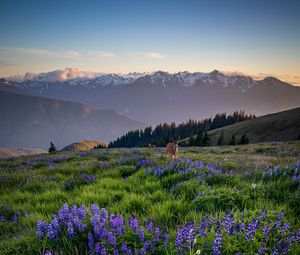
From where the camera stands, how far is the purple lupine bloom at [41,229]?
3.29 m

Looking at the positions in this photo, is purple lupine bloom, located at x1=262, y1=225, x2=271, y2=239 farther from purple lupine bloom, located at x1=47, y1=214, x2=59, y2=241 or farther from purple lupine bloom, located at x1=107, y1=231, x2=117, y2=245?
purple lupine bloom, located at x1=47, y1=214, x2=59, y2=241

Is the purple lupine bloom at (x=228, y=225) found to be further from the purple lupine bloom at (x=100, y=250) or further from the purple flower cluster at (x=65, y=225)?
the purple flower cluster at (x=65, y=225)

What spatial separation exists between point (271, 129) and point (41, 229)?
395 ft

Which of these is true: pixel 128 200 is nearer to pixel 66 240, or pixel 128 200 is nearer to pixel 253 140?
pixel 66 240

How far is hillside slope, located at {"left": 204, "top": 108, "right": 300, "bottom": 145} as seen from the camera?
101 m

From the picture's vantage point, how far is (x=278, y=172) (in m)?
6.83

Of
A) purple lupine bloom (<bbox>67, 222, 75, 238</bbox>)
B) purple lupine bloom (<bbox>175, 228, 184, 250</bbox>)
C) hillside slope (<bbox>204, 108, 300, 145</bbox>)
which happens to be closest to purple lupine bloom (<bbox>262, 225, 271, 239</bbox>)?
purple lupine bloom (<bbox>175, 228, 184, 250</bbox>)

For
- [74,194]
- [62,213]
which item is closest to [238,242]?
[62,213]

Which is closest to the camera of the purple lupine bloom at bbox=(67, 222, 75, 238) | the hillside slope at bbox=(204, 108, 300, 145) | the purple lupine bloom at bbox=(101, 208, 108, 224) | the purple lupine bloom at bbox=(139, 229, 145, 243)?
the purple lupine bloom at bbox=(139, 229, 145, 243)

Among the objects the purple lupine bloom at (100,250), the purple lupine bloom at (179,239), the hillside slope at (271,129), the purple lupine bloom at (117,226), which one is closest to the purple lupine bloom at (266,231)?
the purple lupine bloom at (179,239)

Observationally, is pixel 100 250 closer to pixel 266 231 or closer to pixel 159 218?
pixel 159 218

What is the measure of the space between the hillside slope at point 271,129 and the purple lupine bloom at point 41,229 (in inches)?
4130

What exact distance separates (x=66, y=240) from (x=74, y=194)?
2973 mm

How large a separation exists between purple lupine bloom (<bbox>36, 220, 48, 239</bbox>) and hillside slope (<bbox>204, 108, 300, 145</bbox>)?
105 meters
